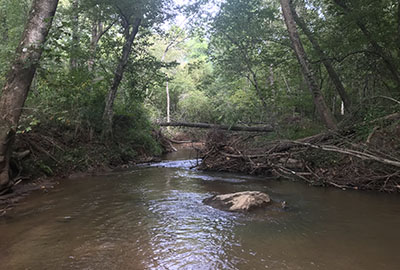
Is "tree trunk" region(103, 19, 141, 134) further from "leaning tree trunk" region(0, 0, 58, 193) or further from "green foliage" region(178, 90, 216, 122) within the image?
Result: "green foliage" region(178, 90, 216, 122)

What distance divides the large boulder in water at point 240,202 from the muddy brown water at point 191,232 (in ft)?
0.84

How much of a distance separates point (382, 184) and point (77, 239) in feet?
22.8

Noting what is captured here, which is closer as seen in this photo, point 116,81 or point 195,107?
point 116,81

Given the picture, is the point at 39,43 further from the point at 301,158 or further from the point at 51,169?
the point at 301,158

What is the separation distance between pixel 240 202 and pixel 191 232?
158 cm

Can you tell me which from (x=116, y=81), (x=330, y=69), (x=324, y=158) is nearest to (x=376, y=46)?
(x=330, y=69)

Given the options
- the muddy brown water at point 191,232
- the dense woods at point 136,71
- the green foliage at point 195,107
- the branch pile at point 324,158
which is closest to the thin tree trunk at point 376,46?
the dense woods at point 136,71

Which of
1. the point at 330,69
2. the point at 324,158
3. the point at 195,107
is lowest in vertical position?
the point at 324,158

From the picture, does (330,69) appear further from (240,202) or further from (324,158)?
(240,202)

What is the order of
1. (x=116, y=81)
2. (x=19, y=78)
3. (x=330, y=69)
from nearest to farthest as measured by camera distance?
(x=19, y=78)
(x=330, y=69)
(x=116, y=81)

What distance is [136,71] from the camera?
1373 centimetres

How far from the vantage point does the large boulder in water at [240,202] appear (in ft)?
18.1

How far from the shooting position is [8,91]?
19.9ft

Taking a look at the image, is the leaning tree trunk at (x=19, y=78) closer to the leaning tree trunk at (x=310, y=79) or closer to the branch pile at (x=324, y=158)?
the branch pile at (x=324, y=158)
